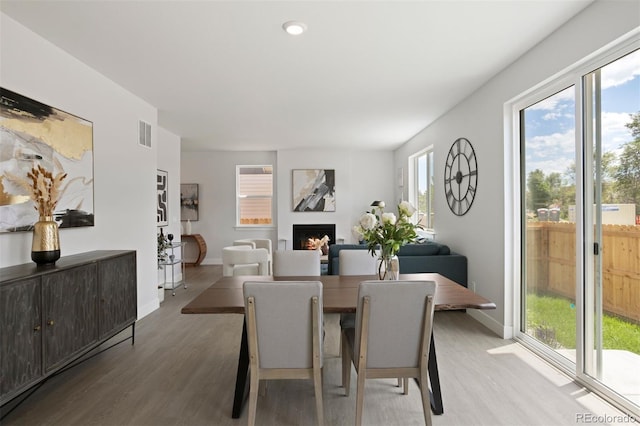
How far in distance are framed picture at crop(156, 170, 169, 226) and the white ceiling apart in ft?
4.94

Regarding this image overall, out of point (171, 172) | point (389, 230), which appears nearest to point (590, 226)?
point (389, 230)

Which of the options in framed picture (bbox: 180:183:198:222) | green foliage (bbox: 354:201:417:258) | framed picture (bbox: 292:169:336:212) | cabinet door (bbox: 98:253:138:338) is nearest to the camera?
green foliage (bbox: 354:201:417:258)

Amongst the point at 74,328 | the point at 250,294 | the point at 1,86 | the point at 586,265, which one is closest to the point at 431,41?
the point at 586,265

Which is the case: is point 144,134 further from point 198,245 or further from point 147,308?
point 198,245

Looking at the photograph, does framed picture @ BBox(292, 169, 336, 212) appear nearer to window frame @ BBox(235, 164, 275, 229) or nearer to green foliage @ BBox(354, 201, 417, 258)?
window frame @ BBox(235, 164, 275, 229)

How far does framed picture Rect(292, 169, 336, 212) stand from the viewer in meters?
7.89

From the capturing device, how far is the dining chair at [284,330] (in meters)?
1.88

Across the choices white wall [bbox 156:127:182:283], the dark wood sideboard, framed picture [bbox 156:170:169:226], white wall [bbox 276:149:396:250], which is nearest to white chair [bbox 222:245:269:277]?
white wall [bbox 156:127:182:283]

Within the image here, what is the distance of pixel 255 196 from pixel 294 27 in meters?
5.84

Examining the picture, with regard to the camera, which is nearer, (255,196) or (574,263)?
(574,263)

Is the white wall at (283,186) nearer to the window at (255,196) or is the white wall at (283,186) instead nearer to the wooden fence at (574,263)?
the window at (255,196)

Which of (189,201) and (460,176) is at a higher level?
(460,176)

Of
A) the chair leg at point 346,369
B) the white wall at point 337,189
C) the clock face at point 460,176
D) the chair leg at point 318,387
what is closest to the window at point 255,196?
the white wall at point 337,189

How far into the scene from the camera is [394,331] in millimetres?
1937
